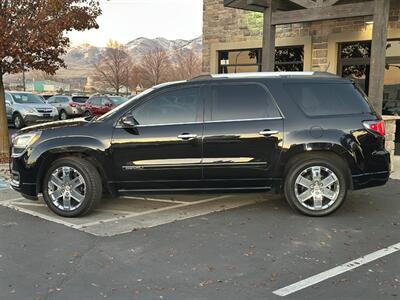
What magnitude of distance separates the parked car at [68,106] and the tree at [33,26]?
1682 centimetres

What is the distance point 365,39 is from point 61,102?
20668 millimetres

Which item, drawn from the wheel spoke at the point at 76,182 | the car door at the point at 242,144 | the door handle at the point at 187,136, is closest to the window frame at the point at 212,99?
the car door at the point at 242,144

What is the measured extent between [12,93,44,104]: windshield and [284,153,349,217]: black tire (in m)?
17.6

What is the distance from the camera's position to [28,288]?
13.6 ft

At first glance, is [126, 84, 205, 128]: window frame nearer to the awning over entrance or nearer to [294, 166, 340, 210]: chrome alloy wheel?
Result: [294, 166, 340, 210]: chrome alloy wheel

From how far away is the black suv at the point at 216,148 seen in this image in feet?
20.3

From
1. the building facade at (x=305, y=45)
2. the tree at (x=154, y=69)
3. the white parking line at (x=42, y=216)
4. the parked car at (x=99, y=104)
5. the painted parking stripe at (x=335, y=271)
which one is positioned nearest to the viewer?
the painted parking stripe at (x=335, y=271)

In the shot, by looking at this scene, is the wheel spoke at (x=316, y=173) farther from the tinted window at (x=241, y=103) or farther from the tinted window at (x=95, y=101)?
the tinted window at (x=95, y=101)

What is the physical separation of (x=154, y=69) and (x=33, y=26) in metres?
68.9

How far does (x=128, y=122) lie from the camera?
20.2 ft

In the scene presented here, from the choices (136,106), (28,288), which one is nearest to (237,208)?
(136,106)

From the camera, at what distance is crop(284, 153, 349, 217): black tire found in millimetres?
6195

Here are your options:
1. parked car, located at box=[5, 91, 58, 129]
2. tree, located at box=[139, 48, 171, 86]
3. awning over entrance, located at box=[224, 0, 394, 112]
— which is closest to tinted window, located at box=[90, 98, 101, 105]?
parked car, located at box=[5, 91, 58, 129]

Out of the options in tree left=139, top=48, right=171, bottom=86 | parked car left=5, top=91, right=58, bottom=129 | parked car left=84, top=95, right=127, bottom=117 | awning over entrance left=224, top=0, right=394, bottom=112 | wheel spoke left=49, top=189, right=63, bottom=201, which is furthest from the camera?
tree left=139, top=48, right=171, bottom=86
